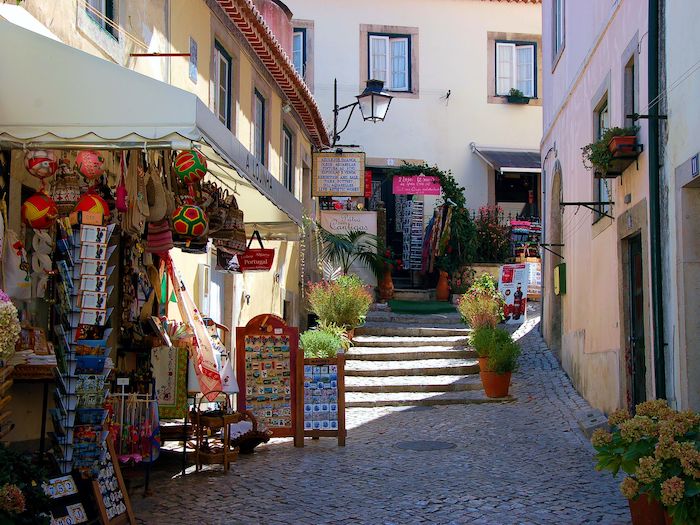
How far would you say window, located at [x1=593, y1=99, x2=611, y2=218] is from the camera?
35.9 feet

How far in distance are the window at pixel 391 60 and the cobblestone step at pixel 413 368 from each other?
9915 mm

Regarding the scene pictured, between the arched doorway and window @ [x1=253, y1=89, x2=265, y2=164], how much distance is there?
5070 mm

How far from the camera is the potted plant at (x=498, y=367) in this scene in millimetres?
12781

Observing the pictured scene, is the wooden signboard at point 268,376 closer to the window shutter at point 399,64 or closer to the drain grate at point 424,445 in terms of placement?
the drain grate at point 424,445

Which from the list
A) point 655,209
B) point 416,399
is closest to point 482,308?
point 416,399

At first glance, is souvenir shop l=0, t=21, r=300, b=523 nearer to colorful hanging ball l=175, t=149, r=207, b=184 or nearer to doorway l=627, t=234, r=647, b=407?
colorful hanging ball l=175, t=149, r=207, b=184

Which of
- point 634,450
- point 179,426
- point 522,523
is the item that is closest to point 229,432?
point 179,426

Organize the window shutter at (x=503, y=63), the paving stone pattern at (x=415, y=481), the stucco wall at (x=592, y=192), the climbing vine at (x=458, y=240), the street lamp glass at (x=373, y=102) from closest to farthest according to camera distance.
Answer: the paving stone pattern at (x=415, y=481)
the stucco wall at (x=592, y=192)
the street lamp glass at (x=373, y=102)
the climbing vine at (x=458, y=240)
the window shutter at (x=503, y=63)

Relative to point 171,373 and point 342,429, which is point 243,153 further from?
point 342,429

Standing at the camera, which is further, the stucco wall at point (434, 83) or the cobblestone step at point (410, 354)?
the stucco wall at point (434, 83)

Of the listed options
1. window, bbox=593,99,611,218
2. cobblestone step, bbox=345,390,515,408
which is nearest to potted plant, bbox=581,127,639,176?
window, bbox=593,99,611,218

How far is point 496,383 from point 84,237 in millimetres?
8066

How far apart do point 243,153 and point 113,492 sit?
2953 mm

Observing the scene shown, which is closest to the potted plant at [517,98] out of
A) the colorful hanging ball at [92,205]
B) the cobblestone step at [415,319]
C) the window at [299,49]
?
the window at [299,49]
